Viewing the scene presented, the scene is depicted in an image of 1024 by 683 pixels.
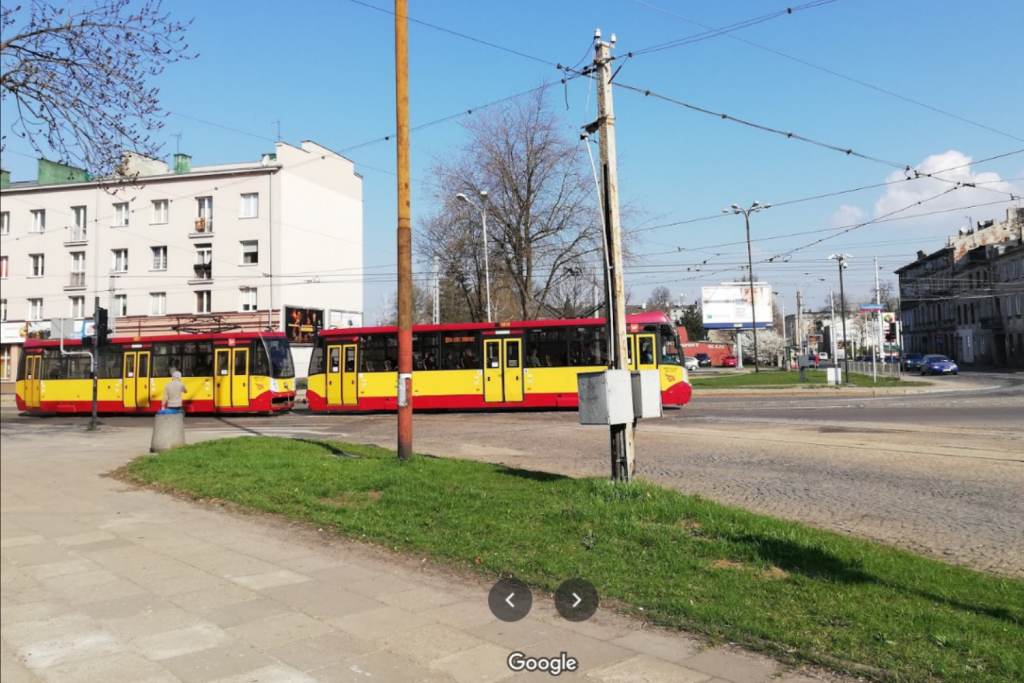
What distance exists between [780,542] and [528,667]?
2.95m

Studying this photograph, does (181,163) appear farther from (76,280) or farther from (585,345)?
(585,345)

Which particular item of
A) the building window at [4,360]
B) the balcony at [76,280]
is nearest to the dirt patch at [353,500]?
the balcony at [76,280]

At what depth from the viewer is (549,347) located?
25219 mm

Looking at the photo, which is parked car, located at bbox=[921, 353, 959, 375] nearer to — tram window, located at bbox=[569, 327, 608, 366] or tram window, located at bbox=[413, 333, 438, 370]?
tram window, located at bbox=[569, 327, 608, 366]

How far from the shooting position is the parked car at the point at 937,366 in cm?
5272

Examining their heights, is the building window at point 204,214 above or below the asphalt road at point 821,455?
above

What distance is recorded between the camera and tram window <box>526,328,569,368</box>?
→ 25125 mm

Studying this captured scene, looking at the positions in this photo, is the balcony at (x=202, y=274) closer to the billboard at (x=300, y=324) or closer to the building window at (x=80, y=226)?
the billboard at (x=300, y=324)

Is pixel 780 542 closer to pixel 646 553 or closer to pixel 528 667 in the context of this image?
pixel 646 553

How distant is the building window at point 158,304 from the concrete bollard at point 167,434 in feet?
118

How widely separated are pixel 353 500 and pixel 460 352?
16.9 metres

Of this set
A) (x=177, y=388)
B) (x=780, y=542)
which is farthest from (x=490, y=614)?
(x=177, y=388)

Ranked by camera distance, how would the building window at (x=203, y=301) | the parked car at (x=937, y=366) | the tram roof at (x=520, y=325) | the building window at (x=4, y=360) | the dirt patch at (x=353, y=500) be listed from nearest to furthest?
the dirt patch at (x=353, y=500), the tram roof at (x=520, y=325), the building window at (x=203, y=301), the building window at (x=4, y=360), the parked car at (x=937, y=366)

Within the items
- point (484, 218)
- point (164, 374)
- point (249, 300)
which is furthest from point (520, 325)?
point (249, 300)
